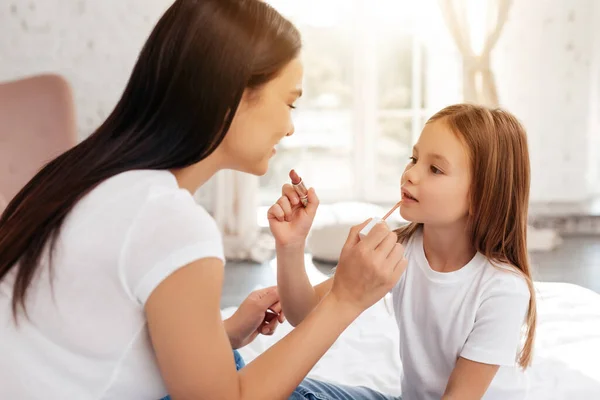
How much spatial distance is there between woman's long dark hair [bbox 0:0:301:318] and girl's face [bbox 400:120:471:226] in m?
0.37

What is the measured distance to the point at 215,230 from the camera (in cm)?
79

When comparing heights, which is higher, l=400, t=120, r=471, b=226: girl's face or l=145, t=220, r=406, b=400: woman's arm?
l=400, t=120, r=471, b=226: girl's face

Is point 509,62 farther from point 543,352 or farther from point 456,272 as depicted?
point 456,272

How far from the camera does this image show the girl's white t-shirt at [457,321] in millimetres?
1038

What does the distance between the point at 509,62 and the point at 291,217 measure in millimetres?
2856

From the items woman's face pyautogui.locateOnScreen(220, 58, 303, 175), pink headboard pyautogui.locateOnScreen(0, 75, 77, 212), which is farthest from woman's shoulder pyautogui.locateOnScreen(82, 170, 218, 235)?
pink headboard pyautogui.locateOnScreen(0, 75, 77, 212)

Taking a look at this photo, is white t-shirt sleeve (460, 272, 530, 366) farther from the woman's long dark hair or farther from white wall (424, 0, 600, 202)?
white wall (424, 0, 600, 202)

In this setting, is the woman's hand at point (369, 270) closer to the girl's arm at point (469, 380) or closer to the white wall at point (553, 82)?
the girl's arm at point (469, 380)

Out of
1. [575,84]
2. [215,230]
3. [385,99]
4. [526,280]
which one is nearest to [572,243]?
[575,84]

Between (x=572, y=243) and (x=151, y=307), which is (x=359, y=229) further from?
(x=572, y=243)

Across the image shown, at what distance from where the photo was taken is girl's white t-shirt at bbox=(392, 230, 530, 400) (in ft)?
3.41

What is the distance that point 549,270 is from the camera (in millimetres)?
3023

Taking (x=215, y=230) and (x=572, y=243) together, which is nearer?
(x=215, y=230)

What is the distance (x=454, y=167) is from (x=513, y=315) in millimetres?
257
